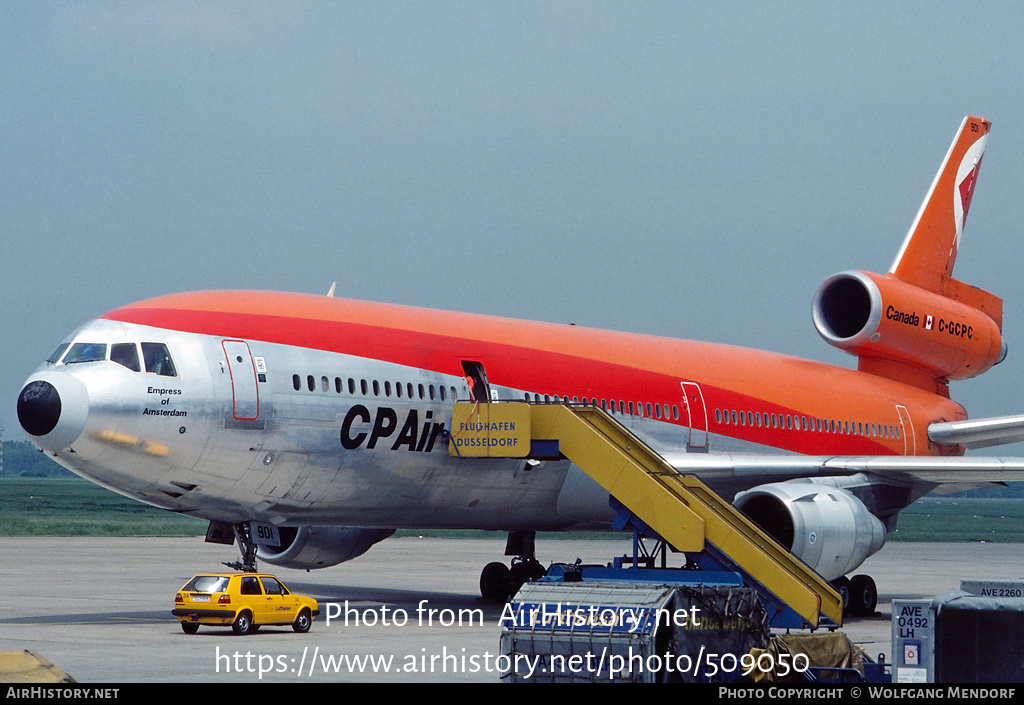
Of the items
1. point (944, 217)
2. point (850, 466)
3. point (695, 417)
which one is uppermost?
point (944, 217)

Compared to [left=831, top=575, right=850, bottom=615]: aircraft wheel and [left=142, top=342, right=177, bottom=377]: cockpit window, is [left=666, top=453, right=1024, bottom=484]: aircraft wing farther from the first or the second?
[left=142, top=342, right=177, bottom=377]: cockpit window

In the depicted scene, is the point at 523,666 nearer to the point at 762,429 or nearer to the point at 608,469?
the point at 608,469

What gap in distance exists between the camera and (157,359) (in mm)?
17531

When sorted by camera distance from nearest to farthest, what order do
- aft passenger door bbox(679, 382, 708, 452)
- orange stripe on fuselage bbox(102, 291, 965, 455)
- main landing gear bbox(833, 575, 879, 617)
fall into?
orange stripe on fuselage bbox(102, 291, 965, 455), aft passenger door bbox(679, 382, 708, 452), main landing gear bbox(833, 575, 879, 617)

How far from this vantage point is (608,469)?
1773 cm

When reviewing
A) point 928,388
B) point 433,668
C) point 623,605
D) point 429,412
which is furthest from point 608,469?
point 928,388

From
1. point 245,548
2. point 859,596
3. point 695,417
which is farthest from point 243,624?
point 859,596

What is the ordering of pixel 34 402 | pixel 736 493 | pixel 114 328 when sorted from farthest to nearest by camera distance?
pixel 736 493 → pixel 114 328 → pixel 34 402

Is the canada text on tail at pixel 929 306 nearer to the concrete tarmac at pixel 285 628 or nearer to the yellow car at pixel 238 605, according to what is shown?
the concrete tarmac at pixel 285 628

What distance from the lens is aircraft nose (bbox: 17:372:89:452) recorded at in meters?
16.6

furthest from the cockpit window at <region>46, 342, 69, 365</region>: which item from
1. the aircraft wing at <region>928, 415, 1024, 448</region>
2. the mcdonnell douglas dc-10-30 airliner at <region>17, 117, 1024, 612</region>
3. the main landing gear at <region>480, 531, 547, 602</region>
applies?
the aircraft wing at <region>928, 415, 1024, 448</region>

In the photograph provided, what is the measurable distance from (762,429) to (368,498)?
8.09m

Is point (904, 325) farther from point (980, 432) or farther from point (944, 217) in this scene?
point (944, 217)

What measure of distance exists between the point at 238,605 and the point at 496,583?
7730 millimetres
